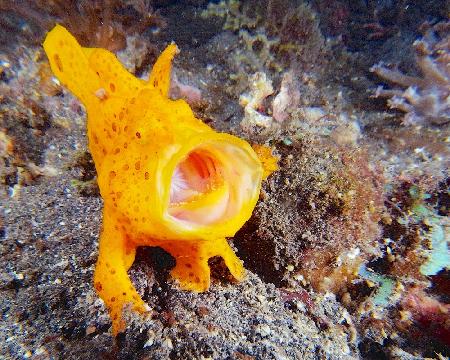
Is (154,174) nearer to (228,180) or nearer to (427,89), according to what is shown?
(228,180)

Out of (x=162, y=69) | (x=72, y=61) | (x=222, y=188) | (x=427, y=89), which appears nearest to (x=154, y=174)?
(x=222, y=188)

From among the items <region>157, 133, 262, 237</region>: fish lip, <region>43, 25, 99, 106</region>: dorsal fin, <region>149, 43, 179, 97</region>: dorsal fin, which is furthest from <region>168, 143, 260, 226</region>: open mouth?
<region>43, 25, 99, 106</region>: dorsal fin

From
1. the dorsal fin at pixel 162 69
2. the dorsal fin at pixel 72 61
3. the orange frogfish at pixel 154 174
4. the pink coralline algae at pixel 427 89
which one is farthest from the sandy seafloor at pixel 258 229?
the dorsal fin at pixel 72 61

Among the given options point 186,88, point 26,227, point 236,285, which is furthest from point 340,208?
point 186,88

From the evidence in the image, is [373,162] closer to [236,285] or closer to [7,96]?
[236,285]

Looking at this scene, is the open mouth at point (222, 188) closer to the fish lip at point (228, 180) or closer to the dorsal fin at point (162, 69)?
A: the fish lip at point (228, 180)

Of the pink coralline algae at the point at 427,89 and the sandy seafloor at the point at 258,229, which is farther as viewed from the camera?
the pink coralline algae at the point at 427,89
